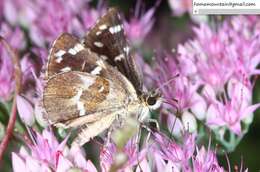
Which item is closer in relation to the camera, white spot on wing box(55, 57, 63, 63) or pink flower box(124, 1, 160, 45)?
white spot on wing box(55, 57, 63, 63)

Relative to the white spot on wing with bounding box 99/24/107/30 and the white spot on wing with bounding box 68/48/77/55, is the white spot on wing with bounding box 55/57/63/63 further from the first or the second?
the white spot on wing with bounding box 99/24/107/30

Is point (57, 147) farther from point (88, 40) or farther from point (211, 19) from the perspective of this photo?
point (211, 19)

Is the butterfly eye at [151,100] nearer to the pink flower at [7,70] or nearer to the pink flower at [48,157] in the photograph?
the pink flower at [48,157]

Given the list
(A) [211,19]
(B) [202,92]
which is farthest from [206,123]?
(A) [211,19]

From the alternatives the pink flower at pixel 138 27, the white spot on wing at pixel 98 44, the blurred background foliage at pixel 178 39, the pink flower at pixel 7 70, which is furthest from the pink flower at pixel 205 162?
the pink flower at pixel 138 27

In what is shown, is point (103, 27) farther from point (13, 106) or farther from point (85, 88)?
point (13, 106)

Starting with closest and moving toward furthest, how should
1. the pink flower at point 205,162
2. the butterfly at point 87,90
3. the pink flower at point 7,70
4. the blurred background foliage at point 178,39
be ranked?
the pink flower at point 205,162 < the butterfly at point 87,90 < the pink flower at point 7,70 < the blurred background foliage at point 178,39

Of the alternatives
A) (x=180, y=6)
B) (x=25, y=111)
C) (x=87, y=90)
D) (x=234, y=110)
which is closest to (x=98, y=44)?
(x=87, y=90)

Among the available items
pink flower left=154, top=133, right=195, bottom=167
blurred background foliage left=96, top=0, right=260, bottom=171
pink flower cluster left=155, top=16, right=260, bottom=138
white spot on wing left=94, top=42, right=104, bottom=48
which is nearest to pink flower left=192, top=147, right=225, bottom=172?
pink flower left=154, top=133, right=195, bottom=167
